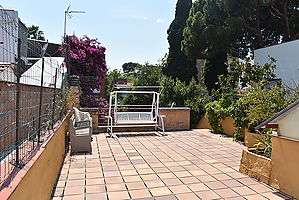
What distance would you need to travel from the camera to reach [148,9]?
1023 centimetres

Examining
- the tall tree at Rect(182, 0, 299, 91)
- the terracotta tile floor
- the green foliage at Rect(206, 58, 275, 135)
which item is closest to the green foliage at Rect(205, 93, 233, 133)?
the green foliage at Rect(206, 58, 275, 135)

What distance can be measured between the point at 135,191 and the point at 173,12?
17469 mm

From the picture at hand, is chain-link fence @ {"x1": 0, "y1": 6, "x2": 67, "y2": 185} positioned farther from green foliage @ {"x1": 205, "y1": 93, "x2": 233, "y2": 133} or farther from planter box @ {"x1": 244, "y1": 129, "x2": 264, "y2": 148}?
green foliage @ {"x1": 205, "y1": 93, "x2": 233, "y2": 133}

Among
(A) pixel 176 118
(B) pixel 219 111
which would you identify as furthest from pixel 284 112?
(A) pixel 176 118

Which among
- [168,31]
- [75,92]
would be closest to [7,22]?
[75,92]

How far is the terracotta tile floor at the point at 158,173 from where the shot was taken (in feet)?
10.8

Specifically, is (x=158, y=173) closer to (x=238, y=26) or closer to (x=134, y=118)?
(x=134, y=118)

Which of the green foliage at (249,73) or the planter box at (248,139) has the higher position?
the green foliage at (249,73)

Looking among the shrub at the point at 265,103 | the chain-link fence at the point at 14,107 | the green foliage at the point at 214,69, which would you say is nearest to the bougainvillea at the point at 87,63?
the shrub at the point at 265,103

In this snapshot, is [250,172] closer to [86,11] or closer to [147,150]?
[147,150]

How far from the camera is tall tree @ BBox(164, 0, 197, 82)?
17375 mm

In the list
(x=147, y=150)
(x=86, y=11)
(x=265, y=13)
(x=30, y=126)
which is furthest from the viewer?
(x=265, y=13)

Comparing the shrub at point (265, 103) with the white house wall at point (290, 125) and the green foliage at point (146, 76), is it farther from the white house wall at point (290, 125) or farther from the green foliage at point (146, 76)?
the green foliage at point (146, 76)

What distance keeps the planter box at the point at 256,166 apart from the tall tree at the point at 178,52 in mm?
13449
